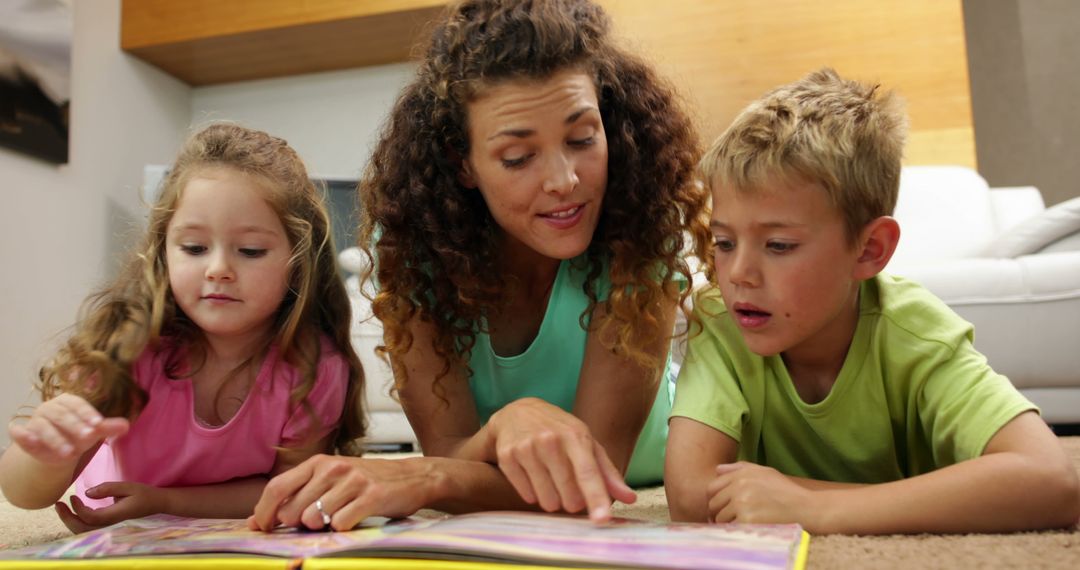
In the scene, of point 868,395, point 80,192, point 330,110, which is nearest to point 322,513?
point 868,395

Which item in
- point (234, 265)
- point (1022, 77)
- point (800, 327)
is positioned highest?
point (1022, 77)

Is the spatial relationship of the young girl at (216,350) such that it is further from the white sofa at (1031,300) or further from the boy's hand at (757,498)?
the white sofa at (1031,300)

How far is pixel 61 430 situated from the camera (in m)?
0.78

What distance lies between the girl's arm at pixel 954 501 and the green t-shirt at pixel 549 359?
0.43 meters

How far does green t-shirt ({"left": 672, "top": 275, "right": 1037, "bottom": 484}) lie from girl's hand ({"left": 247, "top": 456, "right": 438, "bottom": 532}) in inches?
13.2

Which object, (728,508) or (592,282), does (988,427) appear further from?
(592,282)

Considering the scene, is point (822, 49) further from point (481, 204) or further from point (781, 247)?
point (781, 247)

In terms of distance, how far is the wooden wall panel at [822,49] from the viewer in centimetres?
272

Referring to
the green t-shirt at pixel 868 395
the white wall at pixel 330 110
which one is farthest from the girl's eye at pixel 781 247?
the white wall at pixel 330 110

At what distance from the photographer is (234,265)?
3.48 ft

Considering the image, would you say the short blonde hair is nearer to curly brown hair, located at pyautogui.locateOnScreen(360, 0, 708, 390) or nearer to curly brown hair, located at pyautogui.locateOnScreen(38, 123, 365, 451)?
curly brown hair, located at pyautogui.locateOnScreen(360, 0, 708, 390)

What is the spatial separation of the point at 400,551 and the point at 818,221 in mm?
Answer: 554

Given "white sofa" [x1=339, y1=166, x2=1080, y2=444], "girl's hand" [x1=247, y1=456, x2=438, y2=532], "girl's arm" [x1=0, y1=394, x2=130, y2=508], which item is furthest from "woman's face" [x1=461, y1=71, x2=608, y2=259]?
"white sofa" [x1=339, y1=166, x2=1080, y2=444]

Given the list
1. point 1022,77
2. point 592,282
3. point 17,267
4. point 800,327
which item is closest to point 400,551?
point 800,327
